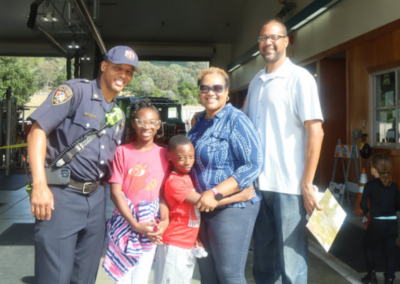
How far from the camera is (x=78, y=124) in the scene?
83.4 inches

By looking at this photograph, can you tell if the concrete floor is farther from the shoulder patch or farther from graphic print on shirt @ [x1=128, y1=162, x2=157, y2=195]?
the shoulder patch

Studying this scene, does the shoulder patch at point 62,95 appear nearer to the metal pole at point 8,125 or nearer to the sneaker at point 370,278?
the sneaker at point 370,278

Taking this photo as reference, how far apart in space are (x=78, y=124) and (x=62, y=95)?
17 cm

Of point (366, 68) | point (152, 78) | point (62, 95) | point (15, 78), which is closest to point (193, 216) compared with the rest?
point (62, 95)

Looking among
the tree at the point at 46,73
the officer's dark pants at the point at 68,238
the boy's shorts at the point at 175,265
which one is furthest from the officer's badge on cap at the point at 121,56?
the tree at the point at 46,73

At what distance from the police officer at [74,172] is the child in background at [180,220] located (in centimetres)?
40

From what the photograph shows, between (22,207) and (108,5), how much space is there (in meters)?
9.90

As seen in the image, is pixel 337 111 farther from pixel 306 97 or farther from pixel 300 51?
pixel 306 97

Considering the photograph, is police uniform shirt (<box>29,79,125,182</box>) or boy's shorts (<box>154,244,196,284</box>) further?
boy's shorts (<box>154,244,196,284</box>)

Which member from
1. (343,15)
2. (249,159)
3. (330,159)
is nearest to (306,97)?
(249,159)

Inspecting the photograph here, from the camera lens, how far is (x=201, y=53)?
1786cm

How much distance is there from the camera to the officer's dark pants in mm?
2045

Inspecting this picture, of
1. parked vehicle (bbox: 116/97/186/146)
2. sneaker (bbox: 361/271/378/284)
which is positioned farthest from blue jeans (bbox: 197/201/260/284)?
parked vehicle (bbox: 116/97/186/146)

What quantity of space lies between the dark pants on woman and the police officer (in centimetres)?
248
